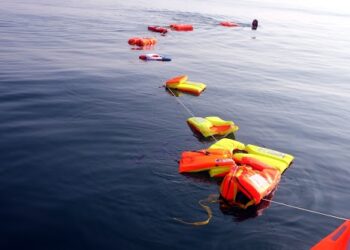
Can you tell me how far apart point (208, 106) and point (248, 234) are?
10691 mm

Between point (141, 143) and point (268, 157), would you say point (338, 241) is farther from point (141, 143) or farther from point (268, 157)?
point (141, 143)

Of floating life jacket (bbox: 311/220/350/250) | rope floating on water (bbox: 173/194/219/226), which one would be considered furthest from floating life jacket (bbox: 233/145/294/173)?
floating life jacket (bbox: 311/220/350/250)

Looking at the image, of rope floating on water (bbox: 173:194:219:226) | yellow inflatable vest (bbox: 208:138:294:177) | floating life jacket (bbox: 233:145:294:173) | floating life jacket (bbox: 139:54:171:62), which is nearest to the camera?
rope floating on water (bbox: 173:194:219:226)

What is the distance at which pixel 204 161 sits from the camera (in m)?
12.0

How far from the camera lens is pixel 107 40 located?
3644 centimetres

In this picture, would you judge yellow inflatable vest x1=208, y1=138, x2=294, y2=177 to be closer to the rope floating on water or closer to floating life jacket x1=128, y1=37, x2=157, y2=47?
the rope floating on water

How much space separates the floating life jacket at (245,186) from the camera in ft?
33.7

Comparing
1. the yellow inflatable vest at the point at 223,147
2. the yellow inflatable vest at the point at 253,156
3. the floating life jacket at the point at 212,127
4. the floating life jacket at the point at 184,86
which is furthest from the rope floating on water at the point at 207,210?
the floating life jacket at the point at 184,86

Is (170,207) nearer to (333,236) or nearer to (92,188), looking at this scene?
(92,188)

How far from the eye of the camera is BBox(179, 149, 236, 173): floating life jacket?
11.8 m

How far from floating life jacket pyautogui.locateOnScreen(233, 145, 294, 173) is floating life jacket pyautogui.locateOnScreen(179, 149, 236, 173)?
1.70 feet

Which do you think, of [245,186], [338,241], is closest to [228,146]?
[245,186]

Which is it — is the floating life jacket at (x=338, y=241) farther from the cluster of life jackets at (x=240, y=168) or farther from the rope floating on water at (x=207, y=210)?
the rope floating on water at (x=207, y=210)

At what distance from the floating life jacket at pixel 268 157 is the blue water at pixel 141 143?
50 cm
